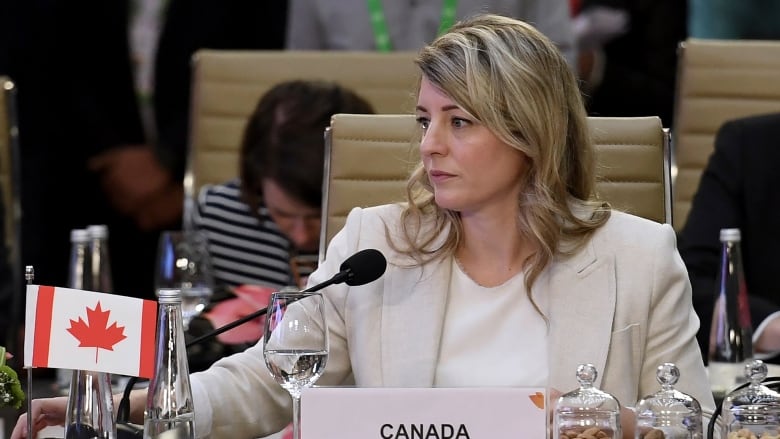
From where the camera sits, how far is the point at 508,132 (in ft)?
6.70

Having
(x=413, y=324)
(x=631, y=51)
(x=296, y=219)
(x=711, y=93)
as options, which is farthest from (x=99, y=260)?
(x=631, y=51)

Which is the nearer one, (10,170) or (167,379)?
(167,379)

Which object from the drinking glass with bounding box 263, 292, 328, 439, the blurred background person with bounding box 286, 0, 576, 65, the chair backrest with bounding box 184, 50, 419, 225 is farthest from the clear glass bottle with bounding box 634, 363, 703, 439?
the blurred background person with bounding box 286, 0, 576, 65

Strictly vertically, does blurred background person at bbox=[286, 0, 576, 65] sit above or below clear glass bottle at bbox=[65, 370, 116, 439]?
above

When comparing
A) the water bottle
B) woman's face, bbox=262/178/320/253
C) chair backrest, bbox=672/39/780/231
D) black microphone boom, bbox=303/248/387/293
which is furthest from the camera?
chair backrest, bbox=672/39/780/231

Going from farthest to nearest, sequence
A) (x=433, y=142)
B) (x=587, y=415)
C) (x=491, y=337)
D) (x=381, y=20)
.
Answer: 1. (x=381, y=20)
2. (x=491, y=337)
3. (x=433, y=142)
4. (x=587, y=415)

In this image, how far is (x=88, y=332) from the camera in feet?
5.08

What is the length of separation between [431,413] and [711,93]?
2.28 m

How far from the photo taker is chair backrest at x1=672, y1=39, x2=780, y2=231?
3.56 metres

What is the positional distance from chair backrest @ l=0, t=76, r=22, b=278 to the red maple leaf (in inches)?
78.1

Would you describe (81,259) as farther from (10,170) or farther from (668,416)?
(668,416)

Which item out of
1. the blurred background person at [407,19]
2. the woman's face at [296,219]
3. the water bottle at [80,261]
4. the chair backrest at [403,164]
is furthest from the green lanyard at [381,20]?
the chair backrest at [403,164]

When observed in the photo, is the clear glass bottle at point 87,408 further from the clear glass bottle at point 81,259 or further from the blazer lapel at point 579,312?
the clear glass bottle at point 81,259

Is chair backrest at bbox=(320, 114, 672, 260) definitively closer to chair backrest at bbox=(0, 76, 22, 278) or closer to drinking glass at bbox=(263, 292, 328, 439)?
drinking glass at bbox=(263, 292, 328, 439)
